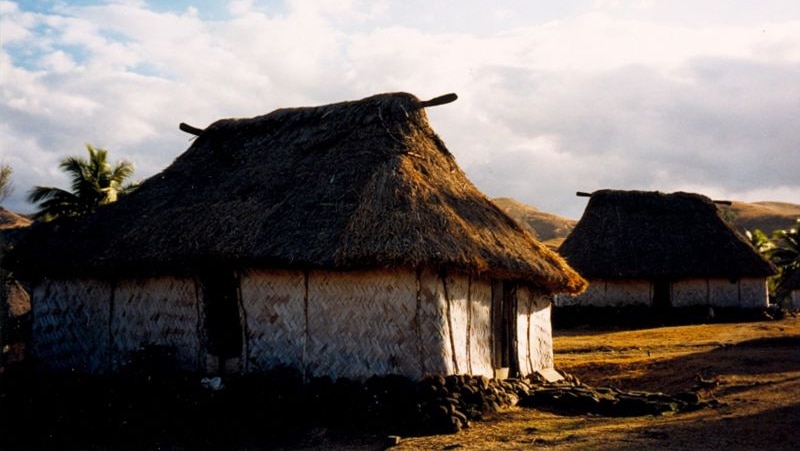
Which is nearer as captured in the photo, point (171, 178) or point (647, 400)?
point (647, 400)

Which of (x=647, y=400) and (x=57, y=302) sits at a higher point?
(x=57, y=302)

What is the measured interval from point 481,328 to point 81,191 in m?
16.1

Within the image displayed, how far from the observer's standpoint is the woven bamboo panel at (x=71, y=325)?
43.9 feet

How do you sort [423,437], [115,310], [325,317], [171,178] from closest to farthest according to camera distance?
[423,437], [325,317], [115,310], [171,178]

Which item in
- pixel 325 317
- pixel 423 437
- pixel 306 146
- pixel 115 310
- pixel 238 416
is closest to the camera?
pixel 423 437

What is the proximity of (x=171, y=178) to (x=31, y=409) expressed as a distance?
18.1 ft

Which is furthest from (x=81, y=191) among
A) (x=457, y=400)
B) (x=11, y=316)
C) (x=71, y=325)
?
(x=457, y=400)

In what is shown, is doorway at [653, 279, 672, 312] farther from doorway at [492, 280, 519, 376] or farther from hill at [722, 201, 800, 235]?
hill at [722, 201, 800, 235]

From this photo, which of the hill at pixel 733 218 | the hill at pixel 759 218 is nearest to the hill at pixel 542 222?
the hill at pixel 733 218

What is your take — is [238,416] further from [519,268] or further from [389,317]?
[519,268]

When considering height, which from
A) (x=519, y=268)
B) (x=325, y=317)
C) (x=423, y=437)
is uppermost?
(x=519, y=268)

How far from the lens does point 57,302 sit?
14016mm

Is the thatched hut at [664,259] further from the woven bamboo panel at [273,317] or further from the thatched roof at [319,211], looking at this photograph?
the woven bamboo panel at [273,317]

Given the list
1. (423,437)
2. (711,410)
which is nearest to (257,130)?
(423,437)
